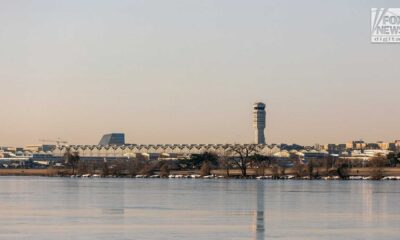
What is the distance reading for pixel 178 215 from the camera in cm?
5097

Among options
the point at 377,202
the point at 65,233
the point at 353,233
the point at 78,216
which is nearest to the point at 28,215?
the point at 78,216

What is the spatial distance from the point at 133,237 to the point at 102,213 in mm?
14073

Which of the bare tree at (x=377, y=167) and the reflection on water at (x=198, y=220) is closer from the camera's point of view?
the reflection on water at (x=198, y=220)

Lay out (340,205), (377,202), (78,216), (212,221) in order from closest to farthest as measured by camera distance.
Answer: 1. (212,221)
2. (78,216)
3. (340,205)
4. (377,202)

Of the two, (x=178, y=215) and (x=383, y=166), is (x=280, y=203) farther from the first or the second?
(x=383, y=166)

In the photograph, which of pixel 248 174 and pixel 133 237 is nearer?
pixel 133 237

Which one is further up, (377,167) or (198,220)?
(377,167)

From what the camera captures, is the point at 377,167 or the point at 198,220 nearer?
the point at 198,220

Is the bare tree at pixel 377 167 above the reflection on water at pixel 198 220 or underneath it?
above

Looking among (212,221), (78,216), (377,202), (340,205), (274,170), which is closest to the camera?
(212,221)

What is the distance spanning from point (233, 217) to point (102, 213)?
7207 mm

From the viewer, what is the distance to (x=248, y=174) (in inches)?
7274

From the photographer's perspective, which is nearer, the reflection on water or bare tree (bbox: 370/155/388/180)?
the reflection on water

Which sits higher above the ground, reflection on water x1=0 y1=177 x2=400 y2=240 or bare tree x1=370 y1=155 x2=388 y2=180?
bare tree x1=370 y1=155 x2=388 y2=180
